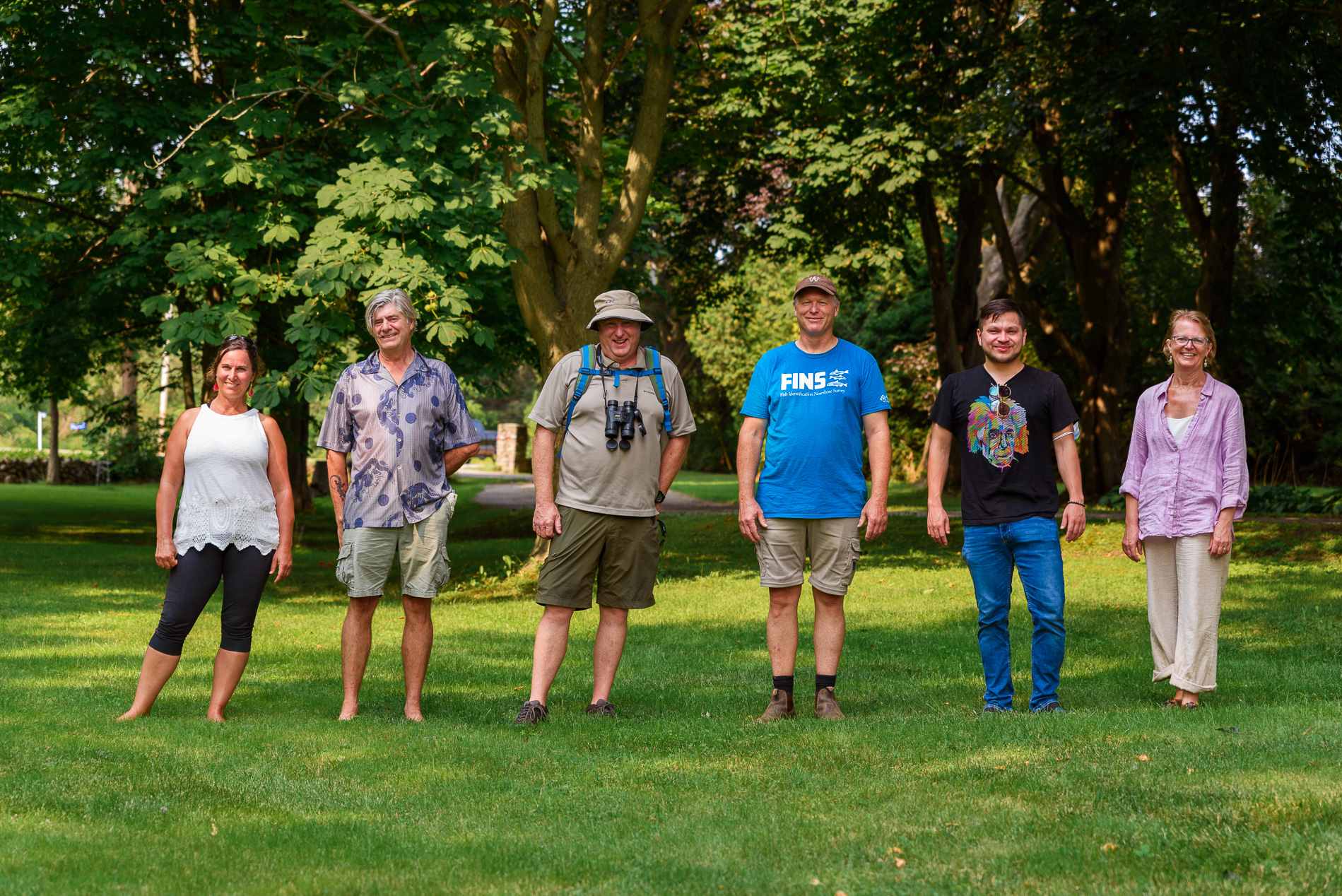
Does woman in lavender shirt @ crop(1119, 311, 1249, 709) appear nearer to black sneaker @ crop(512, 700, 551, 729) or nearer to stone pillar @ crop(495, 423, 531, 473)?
black sneaker @ crop(512, 700, 551, 729)

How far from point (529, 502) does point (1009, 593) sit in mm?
23947

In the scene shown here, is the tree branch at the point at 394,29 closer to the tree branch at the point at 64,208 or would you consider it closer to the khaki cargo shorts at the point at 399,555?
the tree branch at the point at 64,208

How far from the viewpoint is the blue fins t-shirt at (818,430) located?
6.40 meters

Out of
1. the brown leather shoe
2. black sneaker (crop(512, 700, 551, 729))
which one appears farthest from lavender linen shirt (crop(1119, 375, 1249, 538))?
black sneaker (crop(512, 700, 551, 729))

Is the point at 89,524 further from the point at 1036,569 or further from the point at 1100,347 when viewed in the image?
the point at 1036,569

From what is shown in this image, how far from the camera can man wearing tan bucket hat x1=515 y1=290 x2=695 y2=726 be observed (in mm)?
6426

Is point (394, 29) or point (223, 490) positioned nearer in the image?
point (223, 490)

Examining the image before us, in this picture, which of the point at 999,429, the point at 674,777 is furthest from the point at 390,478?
the point at 999,429

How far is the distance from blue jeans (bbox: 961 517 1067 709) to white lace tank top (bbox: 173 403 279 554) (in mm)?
3747

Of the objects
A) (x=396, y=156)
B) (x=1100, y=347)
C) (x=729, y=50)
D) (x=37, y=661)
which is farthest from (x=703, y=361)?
(x=37, y=661)

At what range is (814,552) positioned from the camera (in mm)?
6508

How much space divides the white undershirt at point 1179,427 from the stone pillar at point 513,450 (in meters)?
43.5

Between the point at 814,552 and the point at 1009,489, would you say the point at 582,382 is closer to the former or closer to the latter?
the point at 814,552

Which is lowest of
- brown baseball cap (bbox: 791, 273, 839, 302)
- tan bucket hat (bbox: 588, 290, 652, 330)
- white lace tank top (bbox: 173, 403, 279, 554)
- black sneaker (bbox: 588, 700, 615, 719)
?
black sneaker (bbox: 588, 700, 615, 719)
